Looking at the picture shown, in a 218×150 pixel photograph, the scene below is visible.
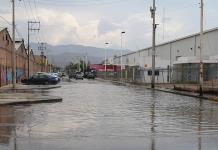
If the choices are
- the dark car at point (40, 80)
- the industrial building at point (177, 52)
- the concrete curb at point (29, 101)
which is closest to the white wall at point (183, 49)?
the industrial building at point (177, 52)

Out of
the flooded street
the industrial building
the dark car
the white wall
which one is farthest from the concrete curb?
the white wall

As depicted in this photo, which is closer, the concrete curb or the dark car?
the concrete curb

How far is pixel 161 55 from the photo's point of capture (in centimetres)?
10206

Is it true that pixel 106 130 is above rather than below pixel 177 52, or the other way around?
below

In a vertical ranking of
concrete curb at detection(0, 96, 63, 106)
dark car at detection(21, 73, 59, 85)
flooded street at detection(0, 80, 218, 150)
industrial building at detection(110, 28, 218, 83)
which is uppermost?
industrial building at detection(110, 28, 218, 83)

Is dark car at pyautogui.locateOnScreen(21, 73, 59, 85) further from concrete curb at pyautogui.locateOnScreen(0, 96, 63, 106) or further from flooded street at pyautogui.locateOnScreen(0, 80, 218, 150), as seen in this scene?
flooded street at pyautogui.locateOnScreen(0, 80, 218, 150)

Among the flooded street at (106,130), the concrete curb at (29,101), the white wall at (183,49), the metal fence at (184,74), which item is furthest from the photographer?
the white wall at (183,49)

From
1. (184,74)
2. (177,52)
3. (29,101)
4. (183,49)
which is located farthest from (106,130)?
(177,52)

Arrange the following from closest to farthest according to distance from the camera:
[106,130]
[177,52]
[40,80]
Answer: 1. [106,130]
2. [40,80]
3. [177,52]

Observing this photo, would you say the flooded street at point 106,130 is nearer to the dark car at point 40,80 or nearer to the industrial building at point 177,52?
the dark car at point 40,80

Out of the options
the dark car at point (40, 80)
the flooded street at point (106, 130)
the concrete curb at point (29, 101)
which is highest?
the dark car at point (40, 80)

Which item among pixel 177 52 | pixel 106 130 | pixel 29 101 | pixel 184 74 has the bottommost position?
pixel 106 130

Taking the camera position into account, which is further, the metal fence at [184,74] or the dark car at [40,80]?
the dark car at [40,80]

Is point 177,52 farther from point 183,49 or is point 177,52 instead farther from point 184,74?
point 184,74
